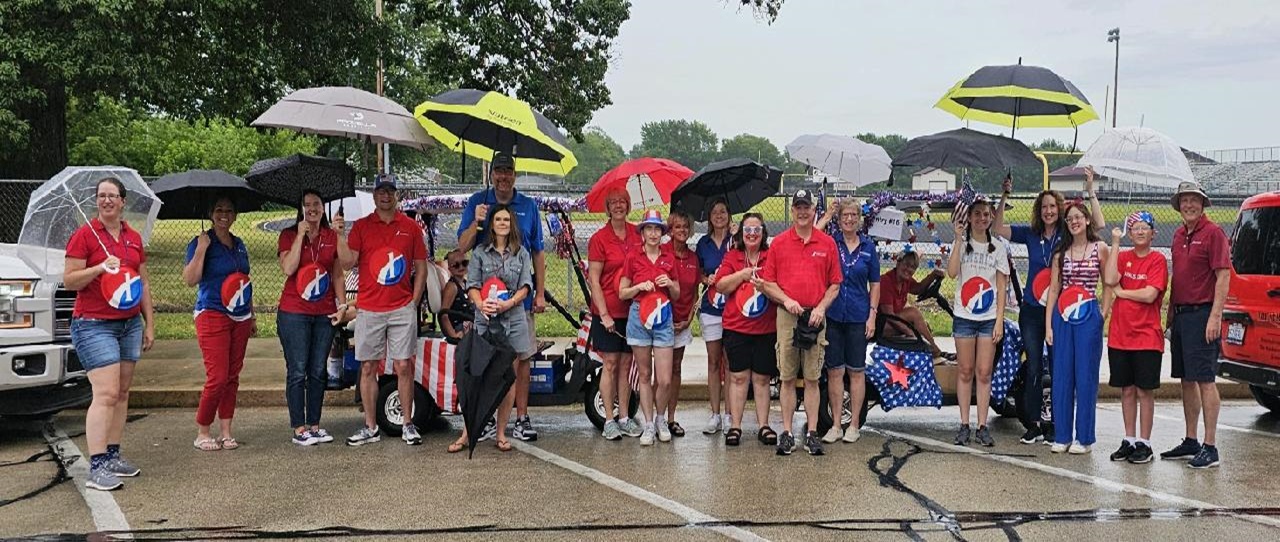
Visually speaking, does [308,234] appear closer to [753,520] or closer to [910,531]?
[753,520]

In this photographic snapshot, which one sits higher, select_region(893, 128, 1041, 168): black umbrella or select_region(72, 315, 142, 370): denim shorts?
select_region(893, 128, 1041, 168): black umbrella

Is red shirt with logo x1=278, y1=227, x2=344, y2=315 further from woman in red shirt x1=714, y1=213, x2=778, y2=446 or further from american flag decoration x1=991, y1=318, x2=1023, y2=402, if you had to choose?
american flag decoration x1=991, y1=318, x2=1023, y2=402

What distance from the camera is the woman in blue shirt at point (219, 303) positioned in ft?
23.5

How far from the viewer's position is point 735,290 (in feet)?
24.4

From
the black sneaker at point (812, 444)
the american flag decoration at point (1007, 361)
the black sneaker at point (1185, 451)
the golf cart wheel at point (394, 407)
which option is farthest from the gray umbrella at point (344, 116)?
the black sneaker at point (1185, 451)

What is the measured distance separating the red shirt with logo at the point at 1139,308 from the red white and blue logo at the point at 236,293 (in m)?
5.96

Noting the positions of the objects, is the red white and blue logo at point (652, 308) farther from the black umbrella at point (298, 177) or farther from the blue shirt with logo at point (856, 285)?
the black umbrella at point (298, 177)

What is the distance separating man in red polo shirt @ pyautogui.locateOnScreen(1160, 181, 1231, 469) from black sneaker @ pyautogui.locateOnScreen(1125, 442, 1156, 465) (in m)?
0.19

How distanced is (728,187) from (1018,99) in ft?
8.65

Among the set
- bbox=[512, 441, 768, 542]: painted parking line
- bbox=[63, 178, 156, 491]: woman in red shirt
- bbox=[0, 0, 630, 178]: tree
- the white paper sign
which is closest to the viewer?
bbox=[512, 441, 768, 542]: painted parking line

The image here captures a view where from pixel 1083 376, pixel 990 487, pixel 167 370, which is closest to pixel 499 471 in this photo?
pixel 990 487

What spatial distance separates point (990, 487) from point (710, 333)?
236cm

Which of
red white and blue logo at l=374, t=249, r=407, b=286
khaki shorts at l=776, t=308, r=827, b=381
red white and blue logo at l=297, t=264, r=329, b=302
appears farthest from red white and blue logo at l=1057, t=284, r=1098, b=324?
red white and blue logo at l=297, t=264, r=329, b=302

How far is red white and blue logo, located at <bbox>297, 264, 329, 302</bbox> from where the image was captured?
731cm
